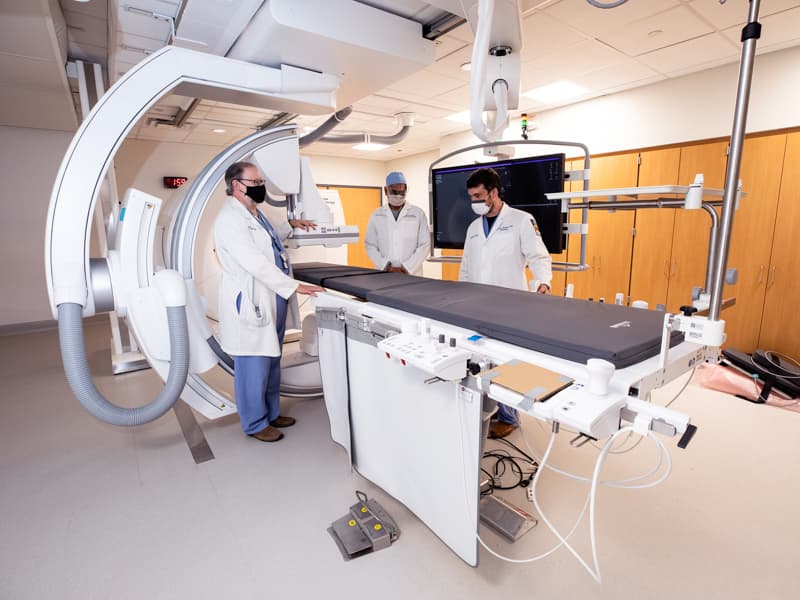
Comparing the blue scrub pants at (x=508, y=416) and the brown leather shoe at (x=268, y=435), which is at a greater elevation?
the blue scrub pants at (x=508, y=416)

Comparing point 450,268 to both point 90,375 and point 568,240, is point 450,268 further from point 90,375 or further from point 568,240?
point 90,375

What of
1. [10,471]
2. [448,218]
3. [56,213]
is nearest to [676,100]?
[448,218]

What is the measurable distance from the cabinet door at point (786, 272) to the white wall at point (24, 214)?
731 centimetres

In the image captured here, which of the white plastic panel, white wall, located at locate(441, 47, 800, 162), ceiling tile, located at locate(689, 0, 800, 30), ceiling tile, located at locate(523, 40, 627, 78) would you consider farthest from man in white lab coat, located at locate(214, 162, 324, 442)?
white wall, located at locate(441, 47, 800, 162)

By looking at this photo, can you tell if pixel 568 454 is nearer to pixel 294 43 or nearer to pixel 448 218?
pixel 448 218

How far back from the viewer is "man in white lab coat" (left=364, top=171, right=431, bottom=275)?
145 inches

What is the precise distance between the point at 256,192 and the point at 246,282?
20.4 inches

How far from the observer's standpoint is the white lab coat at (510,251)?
2572 millimetres

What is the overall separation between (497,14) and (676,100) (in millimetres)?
3298

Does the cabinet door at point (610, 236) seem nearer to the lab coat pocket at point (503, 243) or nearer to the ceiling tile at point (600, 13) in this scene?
the ceiling tile at point (600, 13)

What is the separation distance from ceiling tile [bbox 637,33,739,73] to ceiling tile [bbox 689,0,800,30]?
245 mm

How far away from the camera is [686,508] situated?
1.90m

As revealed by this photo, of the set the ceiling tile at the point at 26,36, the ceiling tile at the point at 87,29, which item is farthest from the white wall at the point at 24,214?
the ceiling tile at the point at 26,36

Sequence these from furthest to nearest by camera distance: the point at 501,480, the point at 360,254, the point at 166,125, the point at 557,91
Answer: the point at 360,254 < the point at 166,125 < the point at 557,91 < the point at 501,480
